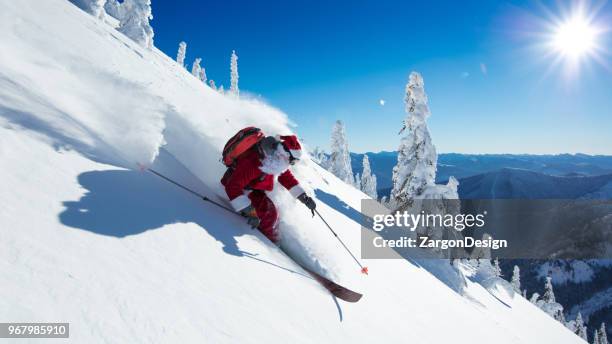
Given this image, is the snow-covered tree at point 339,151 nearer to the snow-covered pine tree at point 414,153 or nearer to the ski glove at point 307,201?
the snow-covered pine tree at point 414,153

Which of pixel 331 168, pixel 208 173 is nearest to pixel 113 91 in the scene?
pixel 208 173

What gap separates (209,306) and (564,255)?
184488mm

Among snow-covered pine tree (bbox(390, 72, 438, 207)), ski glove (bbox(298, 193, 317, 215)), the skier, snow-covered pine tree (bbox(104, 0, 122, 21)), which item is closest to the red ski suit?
the skier

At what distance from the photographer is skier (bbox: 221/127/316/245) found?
501 cm

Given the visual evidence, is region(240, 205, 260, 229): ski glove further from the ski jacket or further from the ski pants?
the ski pants

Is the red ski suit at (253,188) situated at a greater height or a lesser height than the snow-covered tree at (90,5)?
lesser

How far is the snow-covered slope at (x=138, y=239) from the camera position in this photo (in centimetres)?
225

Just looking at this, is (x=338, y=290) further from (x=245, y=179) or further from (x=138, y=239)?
(x=138, y=239)

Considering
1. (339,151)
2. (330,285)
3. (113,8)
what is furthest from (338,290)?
(113,8)

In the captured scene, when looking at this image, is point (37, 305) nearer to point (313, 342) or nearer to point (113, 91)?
point (313, 342)

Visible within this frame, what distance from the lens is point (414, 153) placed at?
944 inches

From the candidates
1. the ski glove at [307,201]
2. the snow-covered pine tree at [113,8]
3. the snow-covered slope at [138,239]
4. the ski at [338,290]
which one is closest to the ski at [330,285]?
the ski at [338,290]

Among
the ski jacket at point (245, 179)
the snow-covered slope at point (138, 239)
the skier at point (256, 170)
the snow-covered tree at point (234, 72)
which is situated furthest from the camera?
the snow-covered tree at point (234, 72)

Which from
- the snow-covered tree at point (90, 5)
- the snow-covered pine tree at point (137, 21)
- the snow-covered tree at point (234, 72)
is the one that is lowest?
the snow-covered tree at point (90, 5)
